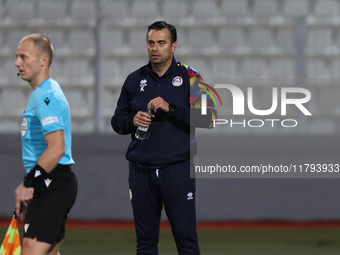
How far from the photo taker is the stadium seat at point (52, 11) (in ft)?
27.5

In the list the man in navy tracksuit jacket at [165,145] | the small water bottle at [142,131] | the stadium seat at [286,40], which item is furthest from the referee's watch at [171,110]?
the stadium seat at [286,40]

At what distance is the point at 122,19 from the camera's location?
8.39 metres

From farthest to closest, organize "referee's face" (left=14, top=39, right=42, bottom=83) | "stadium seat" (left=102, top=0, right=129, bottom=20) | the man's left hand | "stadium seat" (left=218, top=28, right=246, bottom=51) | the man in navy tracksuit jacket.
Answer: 1. "stadium seat" (left=102, top=0, right=129, bottom=20)
2. "stadium seat" (left=218, top=28, right=246, bottom=51)
3. the man in navy tracksuit jacket
4. the man's left hand
5. "referee's face" (left=14, top=39, right=42, bottom=83)

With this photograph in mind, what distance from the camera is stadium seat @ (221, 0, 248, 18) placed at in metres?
8.27

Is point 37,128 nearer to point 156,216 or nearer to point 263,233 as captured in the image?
point 156,216

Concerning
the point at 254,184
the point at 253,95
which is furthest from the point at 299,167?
the point at 253,95

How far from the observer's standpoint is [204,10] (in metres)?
8.36

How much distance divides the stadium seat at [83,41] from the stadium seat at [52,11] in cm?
30

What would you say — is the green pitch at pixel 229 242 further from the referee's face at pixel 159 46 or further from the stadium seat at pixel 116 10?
the stadium seat at pixel 116 10

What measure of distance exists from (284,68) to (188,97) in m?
4.52

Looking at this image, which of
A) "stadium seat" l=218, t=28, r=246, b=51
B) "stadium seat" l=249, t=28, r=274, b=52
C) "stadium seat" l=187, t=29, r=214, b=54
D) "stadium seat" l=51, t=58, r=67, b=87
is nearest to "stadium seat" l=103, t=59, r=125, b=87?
"stadium seat" l=51, t=58, r=67, b=87

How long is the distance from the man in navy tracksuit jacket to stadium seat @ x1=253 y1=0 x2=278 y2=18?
15.0 ft

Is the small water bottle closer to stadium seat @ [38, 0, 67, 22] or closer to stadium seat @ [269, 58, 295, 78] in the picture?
stadium seat @ [269, 58, 295, 78]

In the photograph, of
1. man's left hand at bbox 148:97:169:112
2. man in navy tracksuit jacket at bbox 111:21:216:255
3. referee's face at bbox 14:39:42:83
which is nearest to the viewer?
referee's face at bbox 14:39:42:83
